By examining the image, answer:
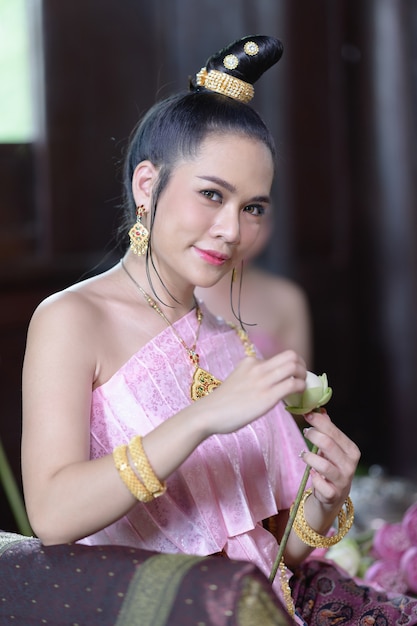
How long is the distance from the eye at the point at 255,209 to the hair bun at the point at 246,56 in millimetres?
218

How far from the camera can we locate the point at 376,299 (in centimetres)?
464

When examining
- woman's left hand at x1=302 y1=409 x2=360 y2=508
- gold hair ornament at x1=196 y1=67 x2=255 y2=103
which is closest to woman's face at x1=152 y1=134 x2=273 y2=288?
gold hair ornament at x1=196 y1=67 x2=255 y2=103

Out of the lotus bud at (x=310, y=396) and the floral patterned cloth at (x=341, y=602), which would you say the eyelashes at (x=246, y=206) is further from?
the floral patterned cloth at (x=341, y=602)

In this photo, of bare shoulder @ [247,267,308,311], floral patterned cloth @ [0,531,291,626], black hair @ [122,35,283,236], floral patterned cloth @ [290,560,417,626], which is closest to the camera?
floral patterned cloth @ [0,531,291,626]

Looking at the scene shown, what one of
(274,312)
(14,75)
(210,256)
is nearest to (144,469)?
(210,256)

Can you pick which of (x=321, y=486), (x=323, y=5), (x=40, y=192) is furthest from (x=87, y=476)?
(x=323, y=5)

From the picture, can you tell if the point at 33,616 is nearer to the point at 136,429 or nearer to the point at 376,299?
the point at 136,429

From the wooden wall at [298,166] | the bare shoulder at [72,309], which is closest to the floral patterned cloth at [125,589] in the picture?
the bare shoulder at [72,309]

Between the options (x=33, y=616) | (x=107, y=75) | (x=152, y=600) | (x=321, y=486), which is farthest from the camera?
(x=107, y=75)

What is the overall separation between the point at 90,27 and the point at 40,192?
72cm

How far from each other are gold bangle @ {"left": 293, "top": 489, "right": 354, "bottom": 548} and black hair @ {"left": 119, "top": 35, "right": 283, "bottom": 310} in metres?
0.48

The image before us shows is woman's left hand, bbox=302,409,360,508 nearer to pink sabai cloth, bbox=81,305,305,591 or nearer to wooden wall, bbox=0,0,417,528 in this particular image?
pink sabai cloth, bbox=81,305,305,591

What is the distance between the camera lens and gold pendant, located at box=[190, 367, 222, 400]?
1.53 m

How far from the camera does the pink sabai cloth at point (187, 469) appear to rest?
1.44 m
